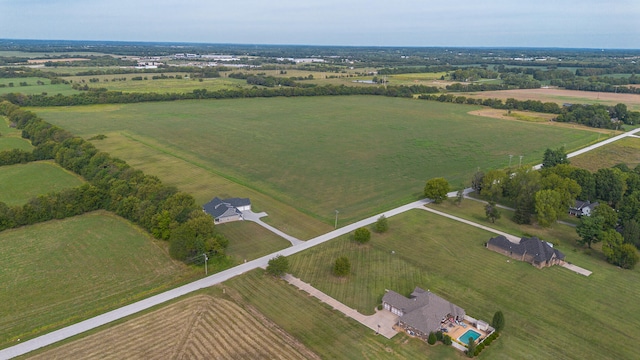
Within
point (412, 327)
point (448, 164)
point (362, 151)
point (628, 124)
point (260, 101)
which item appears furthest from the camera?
point (260, 101)

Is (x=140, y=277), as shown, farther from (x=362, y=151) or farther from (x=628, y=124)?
(x=628, y=124)

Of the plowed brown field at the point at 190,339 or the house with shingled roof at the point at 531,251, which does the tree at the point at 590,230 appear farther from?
the plowed brown field at the point at 190,339

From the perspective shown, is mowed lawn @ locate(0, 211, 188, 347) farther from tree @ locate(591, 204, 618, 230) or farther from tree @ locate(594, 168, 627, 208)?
tree @ locate(594, 168, 627, 208)

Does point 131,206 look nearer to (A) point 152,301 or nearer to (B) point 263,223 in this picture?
(B) point 263,223

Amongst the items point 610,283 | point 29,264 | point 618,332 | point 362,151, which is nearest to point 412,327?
point 618,332

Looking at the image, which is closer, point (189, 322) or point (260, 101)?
point (189, 322)
